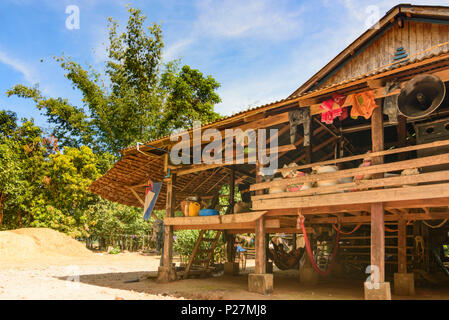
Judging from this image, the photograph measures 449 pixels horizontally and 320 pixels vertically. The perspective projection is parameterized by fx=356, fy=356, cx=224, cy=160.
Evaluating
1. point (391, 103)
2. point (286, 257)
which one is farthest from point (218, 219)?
point (286, 257)

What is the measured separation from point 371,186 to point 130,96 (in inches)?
1019

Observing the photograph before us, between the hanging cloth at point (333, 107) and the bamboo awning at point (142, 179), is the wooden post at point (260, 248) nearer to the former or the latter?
the hanging cloth at point (333, 107)

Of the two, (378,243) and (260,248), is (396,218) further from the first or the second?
(260,248)

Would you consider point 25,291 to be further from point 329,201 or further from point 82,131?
point 82,131

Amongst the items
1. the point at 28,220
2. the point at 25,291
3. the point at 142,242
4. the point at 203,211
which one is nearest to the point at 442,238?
the point at 203,211

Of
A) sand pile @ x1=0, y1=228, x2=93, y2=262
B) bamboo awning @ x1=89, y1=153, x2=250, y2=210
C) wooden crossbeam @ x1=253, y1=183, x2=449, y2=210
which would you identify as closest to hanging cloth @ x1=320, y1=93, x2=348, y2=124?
wooden crossbeam @ x1=253, y1=183, x2=449, y2=210

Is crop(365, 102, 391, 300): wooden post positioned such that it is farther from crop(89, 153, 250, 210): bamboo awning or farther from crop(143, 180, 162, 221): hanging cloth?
crop(143, 180, 162, 221): hanging cloth

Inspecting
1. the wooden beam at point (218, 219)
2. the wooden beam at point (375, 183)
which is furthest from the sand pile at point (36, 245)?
the wooden beam at point (375, 183)

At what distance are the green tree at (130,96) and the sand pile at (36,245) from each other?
1068 centimetres

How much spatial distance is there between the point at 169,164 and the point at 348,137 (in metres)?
5.40

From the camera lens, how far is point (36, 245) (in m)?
19.5

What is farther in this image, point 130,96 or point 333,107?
point 130,96

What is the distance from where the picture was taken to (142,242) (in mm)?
26422
